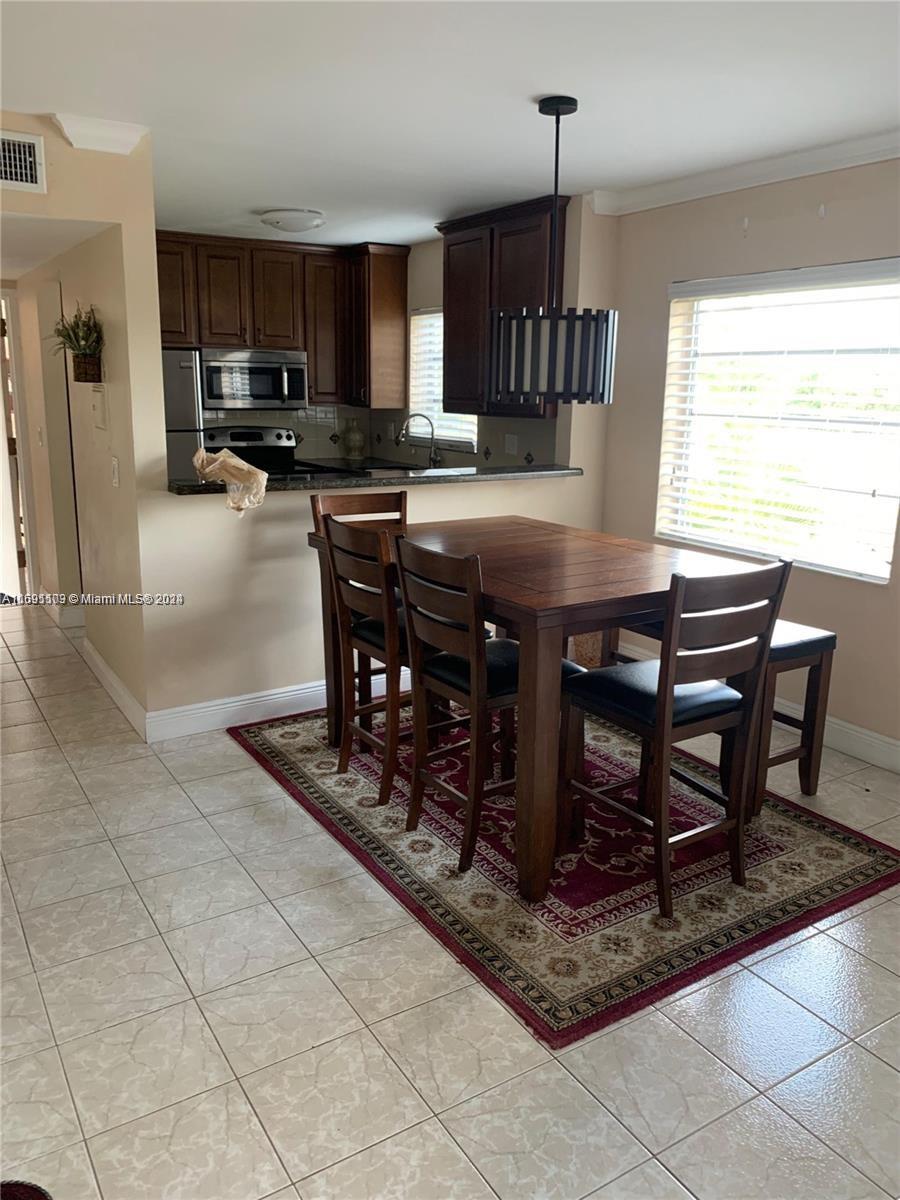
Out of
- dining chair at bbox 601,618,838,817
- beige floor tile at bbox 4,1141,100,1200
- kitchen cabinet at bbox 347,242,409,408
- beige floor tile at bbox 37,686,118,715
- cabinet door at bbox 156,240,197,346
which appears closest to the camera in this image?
beige floor tile at bbox 4,1141,100,1200

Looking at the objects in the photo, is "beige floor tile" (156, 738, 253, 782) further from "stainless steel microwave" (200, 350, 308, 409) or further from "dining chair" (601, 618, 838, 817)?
"stainless steel microwave" (200, 350, 308, 409)

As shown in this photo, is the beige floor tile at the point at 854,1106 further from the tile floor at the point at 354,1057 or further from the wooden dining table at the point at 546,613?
the wooden dining table at the point at 546,613

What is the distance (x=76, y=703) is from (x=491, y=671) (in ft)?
7.72

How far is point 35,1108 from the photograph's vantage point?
1.88m

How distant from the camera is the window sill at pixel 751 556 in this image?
3.57 m

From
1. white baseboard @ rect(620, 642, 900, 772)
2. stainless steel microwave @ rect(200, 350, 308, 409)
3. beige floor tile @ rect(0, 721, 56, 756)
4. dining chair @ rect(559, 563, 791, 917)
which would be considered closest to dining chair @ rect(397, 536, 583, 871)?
dining chair @ rect(559, 563, 791, 917)

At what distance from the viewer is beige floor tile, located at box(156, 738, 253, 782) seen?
3.49 meters

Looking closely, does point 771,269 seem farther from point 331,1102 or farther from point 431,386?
point 331,1102

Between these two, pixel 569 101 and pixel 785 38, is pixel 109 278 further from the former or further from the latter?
pixel 785 38

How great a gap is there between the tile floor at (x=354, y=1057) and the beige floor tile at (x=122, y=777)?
0.38m

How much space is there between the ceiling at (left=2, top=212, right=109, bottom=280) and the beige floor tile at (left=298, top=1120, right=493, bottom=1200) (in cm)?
317

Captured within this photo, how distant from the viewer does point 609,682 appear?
2.74m

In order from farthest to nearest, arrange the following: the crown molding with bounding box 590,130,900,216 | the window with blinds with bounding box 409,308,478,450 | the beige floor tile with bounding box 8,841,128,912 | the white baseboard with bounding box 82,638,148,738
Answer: the window with blinds with bounding box 409,308,478,450
the white baseboard with bounding box 82,638,148,738
the crown molding with bounding box 590,130,900,216
the beige floor tile with bounding box 8,841,128,912

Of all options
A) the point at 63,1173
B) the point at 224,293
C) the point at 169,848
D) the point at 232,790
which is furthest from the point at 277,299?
the point at 63,1173
